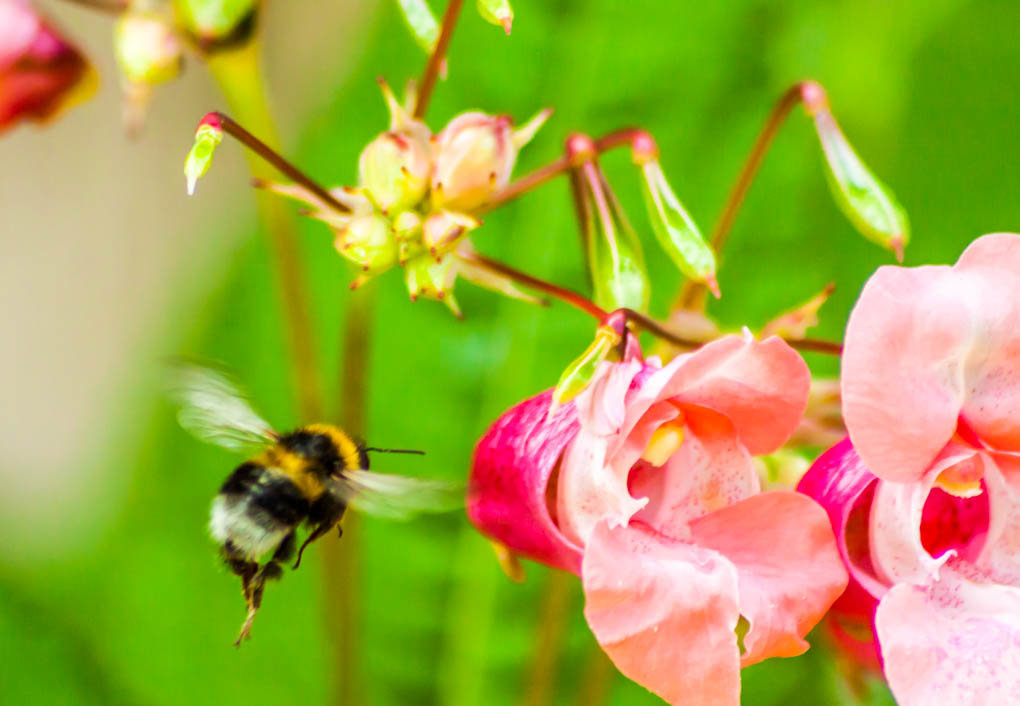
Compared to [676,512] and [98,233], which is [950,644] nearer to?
[676,512]

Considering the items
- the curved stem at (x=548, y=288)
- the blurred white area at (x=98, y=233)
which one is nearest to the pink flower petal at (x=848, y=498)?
the curved stem at (x=548, y=288)

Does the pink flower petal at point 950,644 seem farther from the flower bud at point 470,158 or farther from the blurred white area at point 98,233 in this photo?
the blurred white area at point 98,233

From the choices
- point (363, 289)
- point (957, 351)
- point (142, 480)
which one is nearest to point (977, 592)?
point (957, 351)

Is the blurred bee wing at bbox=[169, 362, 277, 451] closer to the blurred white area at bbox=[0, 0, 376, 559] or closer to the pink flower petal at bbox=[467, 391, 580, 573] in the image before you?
the pink flower petal at bbox=[467, 391, 580, 573]

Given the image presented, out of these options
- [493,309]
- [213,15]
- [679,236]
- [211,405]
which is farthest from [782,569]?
[493,309]

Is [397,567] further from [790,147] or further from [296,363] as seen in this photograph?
[790,147]

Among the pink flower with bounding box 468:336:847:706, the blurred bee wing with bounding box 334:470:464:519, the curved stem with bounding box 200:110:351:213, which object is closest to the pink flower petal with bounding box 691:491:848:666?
the pink flower with bounding box 468:336:847:706

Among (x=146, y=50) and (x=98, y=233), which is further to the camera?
(x=98, y=233)
